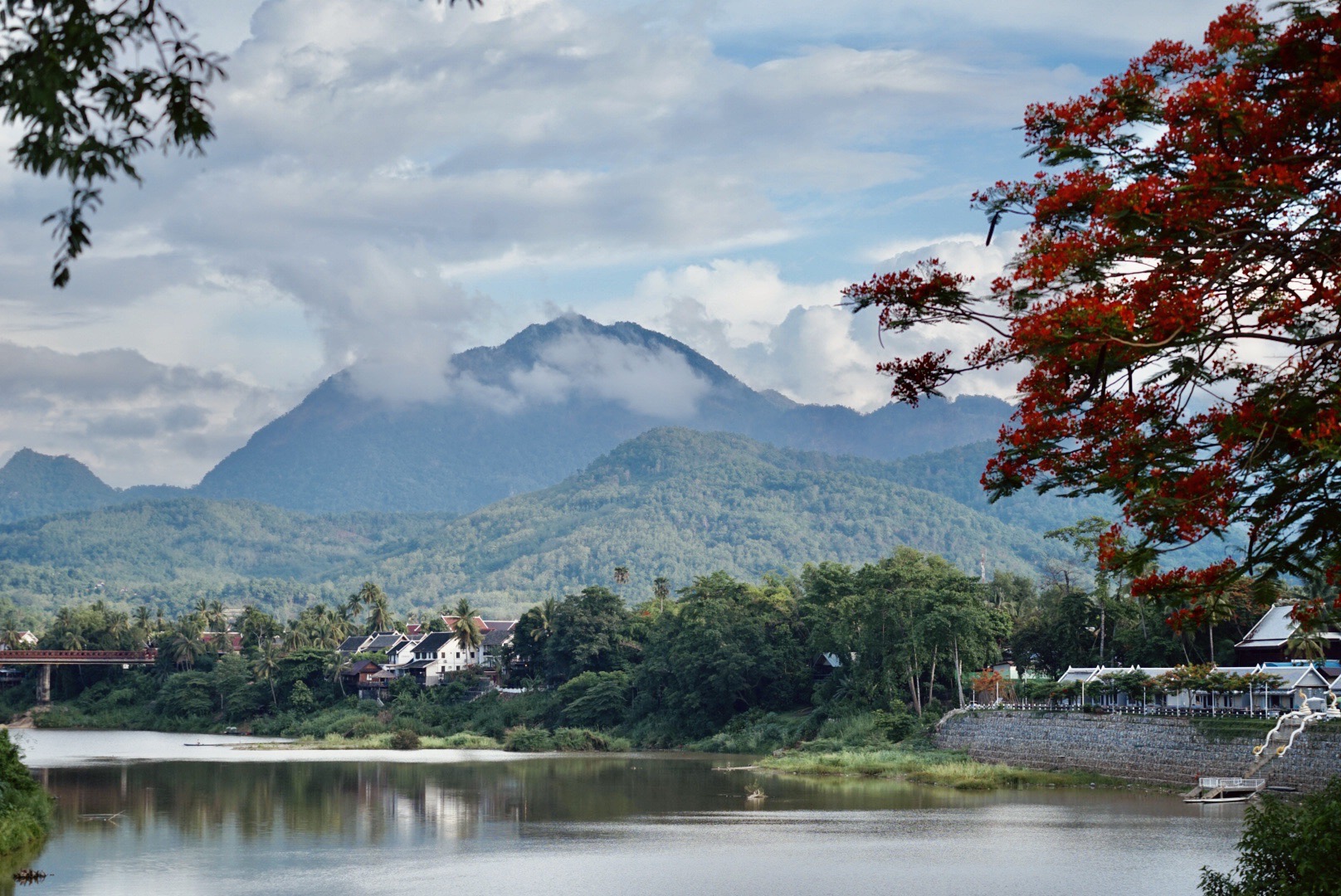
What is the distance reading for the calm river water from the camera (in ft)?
89.2

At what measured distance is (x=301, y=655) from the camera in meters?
87.9

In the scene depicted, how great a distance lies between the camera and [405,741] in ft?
A: 240

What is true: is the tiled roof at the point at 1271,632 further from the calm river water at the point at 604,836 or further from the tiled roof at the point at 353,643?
the tiled roof at the point at 353,643

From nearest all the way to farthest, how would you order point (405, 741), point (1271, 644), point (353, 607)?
point (1271, 644) → point (405, 741) → point (353, 607)

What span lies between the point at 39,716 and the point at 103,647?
40.0 ft

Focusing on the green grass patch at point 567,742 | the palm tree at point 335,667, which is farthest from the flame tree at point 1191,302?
the palm tree at point 335,667

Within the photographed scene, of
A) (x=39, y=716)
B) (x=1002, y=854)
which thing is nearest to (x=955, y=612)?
(x=1002, y=854)

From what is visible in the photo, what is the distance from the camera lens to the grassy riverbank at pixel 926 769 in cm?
4550

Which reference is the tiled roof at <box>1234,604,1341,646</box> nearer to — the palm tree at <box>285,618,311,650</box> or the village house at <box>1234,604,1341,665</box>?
the village house at <box>1234,604,1341,665</box>

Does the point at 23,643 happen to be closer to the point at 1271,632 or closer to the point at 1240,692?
the point at 1271,632

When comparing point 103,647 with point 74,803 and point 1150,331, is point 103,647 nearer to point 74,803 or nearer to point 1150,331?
point 74,803

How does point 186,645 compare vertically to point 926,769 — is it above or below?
above

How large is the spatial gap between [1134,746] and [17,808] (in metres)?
32.0

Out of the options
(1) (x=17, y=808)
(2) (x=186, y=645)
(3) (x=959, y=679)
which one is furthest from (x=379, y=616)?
(1) (x=17, y=808)
